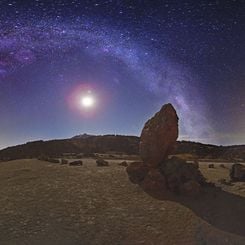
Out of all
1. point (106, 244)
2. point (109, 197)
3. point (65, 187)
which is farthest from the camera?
point (65, 187)

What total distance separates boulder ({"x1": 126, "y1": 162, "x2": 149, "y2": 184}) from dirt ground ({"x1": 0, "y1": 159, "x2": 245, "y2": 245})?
0.51 m

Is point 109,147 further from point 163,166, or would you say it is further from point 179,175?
point 179,175

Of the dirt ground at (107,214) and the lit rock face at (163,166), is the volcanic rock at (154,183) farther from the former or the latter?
the dirt ground at (107,214)

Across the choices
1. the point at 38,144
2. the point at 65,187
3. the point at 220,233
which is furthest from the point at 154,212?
the point at 38,144

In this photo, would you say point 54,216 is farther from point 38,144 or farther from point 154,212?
point 38,144

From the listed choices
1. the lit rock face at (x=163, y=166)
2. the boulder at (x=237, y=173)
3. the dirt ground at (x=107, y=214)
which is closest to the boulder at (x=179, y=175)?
the lit rock face at (x=163, y=166)

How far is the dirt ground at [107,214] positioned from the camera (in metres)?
14.9

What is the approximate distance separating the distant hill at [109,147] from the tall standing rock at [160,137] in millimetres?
29847

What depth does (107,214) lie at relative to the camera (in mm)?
17250

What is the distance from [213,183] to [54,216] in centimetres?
1044

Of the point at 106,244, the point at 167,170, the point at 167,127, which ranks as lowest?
the point at 106,244

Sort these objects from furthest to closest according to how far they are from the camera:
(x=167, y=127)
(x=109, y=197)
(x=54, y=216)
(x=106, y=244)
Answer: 1. (x=167, y=127)
2. (x=109, y=197)
3. (x=54, y=216)
4. (x=106, y=244)

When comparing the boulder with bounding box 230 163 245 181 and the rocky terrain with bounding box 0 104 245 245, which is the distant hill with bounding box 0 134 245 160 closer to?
the rocky terrain with bounding box 0 104 245 245

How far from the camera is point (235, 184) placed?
21688 mm
